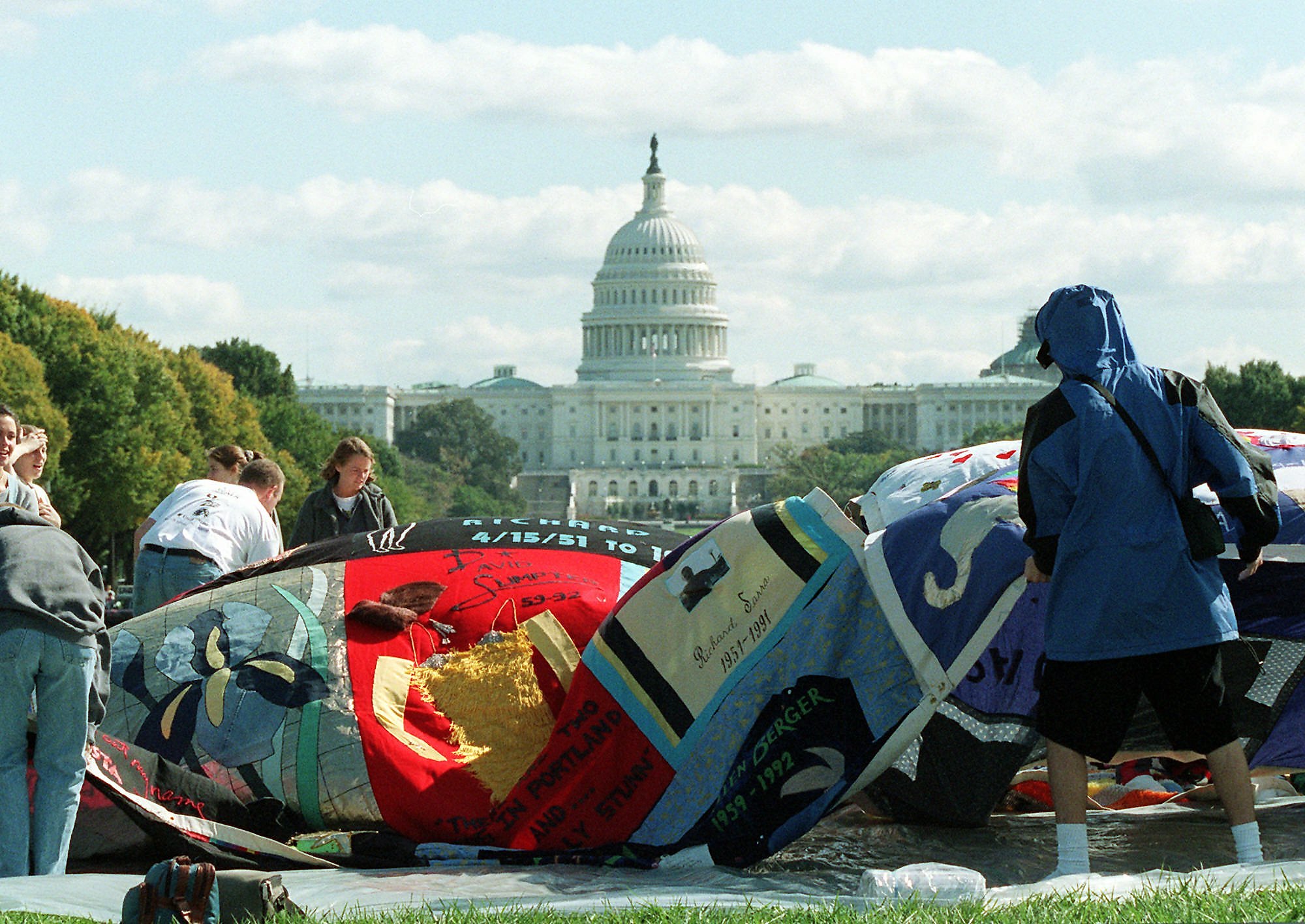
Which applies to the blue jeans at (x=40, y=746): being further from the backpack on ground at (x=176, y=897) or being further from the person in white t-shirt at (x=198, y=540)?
the person in white t-shirt at (x=198, y=540)

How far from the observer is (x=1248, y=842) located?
6484mm

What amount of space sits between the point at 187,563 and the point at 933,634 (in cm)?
453

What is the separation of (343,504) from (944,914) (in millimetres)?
5991

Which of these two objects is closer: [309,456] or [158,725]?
[158,725]

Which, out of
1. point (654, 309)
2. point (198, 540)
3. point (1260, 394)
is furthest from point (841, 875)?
point (654, 309)

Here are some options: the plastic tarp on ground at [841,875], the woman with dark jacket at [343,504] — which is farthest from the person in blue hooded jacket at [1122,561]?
the woman with dark jacket at [343,504]

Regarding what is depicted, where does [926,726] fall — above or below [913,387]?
below

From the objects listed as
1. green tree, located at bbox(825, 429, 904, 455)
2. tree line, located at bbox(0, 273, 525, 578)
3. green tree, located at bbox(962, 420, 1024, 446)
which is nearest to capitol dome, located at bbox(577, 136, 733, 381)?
green tree, located at bbox(825, 429, 904, 455)

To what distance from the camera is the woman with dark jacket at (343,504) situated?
10719 mm

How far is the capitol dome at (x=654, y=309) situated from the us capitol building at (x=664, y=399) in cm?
12

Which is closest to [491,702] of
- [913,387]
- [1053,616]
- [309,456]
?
[1053,616]

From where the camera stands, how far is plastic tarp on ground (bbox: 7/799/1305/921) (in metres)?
6.00

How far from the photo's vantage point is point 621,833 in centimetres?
705

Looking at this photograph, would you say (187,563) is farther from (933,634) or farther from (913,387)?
(913,387)
